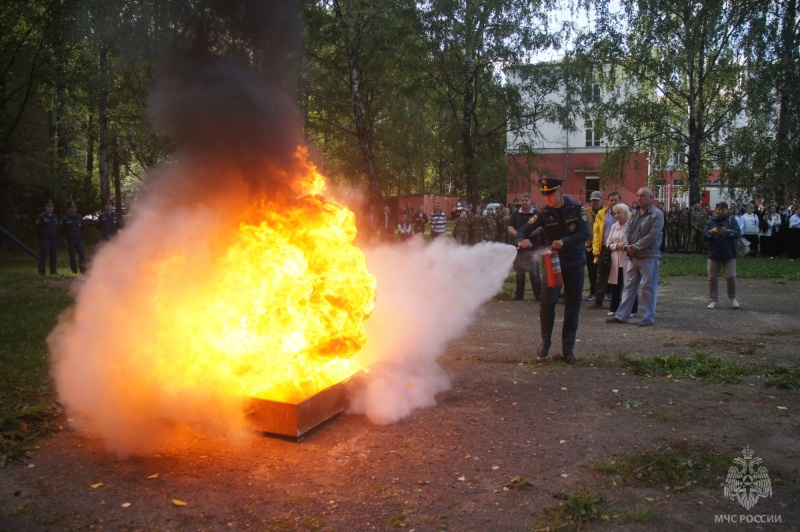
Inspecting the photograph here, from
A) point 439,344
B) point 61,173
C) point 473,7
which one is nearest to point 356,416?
point 439,344

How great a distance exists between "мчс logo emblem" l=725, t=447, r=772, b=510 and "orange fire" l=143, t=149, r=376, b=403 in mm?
3133

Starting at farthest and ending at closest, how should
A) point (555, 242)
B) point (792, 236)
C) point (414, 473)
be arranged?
1. point (792, 236)
2. point (555, 242)
3. point (414, 473)

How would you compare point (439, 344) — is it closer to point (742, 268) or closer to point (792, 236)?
point (742, 268)

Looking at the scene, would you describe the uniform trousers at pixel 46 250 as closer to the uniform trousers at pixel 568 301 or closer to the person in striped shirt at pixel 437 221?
the person in striped shirt at pixel 437 221

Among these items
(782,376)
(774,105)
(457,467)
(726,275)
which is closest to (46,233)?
(457,467)

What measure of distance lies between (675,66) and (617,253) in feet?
52.9

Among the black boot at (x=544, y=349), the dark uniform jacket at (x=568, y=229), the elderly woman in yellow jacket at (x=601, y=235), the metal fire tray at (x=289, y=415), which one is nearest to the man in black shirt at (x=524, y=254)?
the elderly woman in yellow jacket at (x=601, y=235)

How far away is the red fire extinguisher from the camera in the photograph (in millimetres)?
7043

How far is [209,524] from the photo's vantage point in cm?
363

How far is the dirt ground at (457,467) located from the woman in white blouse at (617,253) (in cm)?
383

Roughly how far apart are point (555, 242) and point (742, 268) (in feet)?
41.0

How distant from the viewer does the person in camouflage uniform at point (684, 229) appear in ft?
73.1

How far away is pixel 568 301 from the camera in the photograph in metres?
7.21

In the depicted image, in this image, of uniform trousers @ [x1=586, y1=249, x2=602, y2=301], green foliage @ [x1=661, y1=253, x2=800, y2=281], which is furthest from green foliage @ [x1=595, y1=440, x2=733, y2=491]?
green foliage @ [x1=661, y1=253, x2=800, y2=281]
